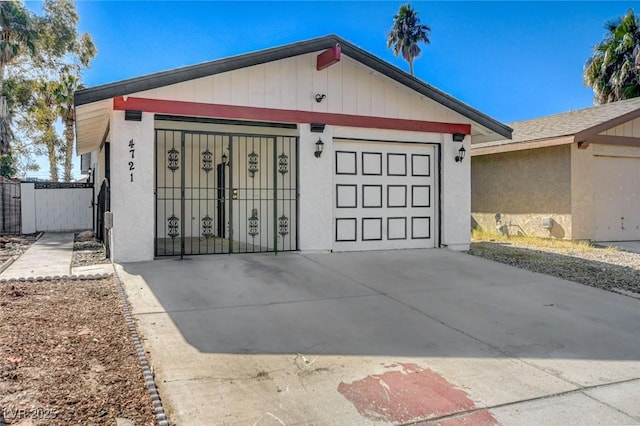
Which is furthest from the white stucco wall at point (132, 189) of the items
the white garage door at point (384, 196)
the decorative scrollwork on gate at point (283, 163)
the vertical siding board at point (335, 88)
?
the white garage door at point (384, 196)

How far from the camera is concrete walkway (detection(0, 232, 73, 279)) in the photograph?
7.01 metres

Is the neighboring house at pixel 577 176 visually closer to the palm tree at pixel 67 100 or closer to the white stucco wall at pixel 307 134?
the white stucco wall at pixel 307 134

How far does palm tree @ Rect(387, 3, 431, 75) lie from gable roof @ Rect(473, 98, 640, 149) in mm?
17599

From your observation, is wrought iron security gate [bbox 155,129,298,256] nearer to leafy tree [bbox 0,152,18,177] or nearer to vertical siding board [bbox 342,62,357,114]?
vertical siding board [bbox 342,62,357,114]

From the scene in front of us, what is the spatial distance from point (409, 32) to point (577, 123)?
21.2m

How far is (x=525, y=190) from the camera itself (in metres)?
13.4

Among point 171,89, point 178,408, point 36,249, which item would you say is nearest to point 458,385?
point 178,408

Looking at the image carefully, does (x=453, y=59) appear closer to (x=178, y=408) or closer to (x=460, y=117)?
(x=460, y=117)

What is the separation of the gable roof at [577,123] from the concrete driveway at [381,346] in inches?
244

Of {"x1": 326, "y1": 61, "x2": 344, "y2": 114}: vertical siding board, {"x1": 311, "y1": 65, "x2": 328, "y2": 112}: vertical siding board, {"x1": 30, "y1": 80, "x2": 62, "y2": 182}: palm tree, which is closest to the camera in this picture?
{"x1": 311, "y1": 65, "x2": 328, "y2": 112}: vertical siding board

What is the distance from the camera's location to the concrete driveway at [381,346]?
9.90ft

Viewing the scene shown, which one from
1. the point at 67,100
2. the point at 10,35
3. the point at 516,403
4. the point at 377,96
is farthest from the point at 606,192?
the point at 67,100

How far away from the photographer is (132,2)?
1141cm

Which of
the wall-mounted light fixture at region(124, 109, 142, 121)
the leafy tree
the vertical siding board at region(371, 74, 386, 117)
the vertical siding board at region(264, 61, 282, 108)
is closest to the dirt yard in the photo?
the wall-mounted light fixture at region(124, 109, 142, 121)
